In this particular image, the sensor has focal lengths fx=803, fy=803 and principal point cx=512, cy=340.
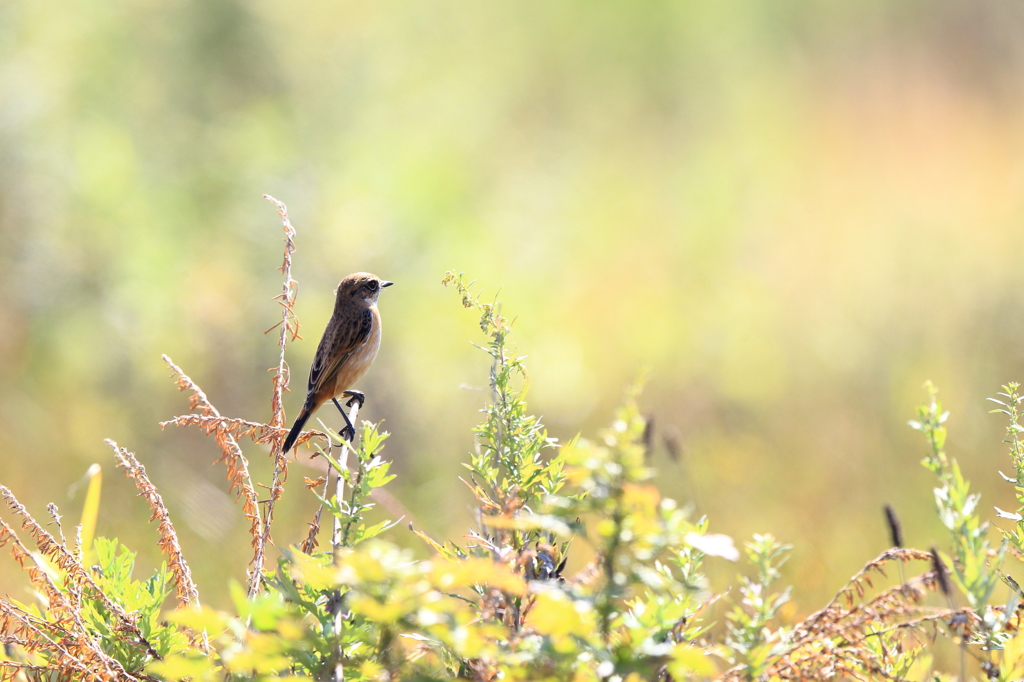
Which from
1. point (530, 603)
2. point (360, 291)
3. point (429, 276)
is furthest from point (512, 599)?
point (429, 276)

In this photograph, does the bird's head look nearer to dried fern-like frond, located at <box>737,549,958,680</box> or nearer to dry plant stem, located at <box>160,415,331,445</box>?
dry plant stem, located at <box>160,415,331,445</box>

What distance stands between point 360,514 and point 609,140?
49.9 feet

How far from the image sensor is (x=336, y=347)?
4.52 metres

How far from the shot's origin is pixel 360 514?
2186mm

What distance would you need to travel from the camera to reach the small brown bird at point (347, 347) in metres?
4.44


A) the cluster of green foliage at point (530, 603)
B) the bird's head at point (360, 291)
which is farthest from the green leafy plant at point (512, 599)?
the bird's head at point (360, 291)

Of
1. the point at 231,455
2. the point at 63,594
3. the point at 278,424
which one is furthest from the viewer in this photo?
the point at 278,424

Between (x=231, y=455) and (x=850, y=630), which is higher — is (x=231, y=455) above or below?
above

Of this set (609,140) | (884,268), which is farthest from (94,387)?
(609,140)

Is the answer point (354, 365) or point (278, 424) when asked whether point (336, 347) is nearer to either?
point (354, 365)

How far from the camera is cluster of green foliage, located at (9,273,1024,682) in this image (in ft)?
4.41

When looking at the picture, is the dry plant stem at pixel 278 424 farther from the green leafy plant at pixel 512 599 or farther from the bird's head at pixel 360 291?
the bird's head at pixel 360 291

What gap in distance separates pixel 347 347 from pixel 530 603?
2.75m

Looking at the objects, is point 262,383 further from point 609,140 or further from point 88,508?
point 609,140
